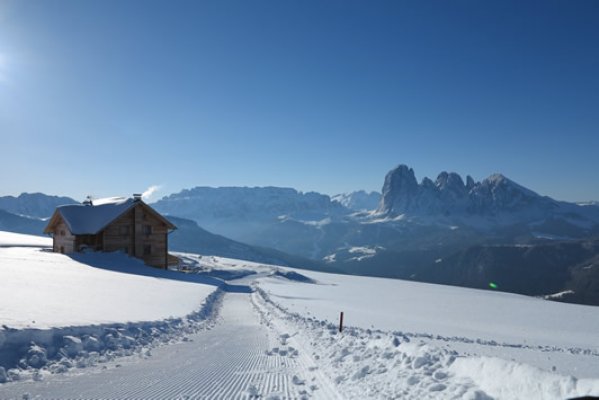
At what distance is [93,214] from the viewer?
44656 mm

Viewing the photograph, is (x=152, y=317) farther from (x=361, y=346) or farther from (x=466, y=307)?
(x=466, y=307)

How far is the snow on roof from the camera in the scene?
140ft

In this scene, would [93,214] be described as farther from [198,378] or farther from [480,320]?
[198,378]

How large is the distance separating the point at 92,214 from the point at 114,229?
3.52 metres

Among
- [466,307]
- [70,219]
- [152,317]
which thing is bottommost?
[466,307]

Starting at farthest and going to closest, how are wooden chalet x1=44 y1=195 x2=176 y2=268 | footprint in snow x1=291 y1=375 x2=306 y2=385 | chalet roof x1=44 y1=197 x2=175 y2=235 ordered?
wooden chalet x1=44 y1=195 x2=176 y2=268 < chalet roof x1=44 y1=197 x2=175 y2=235 < footprint in snow x1=291 y1=375 x2=306 y2=385

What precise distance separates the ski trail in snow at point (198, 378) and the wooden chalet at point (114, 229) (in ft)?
114

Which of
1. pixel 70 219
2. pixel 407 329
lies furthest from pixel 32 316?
pixel 70 219

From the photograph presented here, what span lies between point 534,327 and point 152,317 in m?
21.8

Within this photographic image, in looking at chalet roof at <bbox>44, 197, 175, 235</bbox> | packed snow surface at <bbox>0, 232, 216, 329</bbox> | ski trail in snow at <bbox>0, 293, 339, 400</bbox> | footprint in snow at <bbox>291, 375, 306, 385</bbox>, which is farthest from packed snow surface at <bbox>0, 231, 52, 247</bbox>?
footprint in snow at <bbox>291, 375, 306, 385</bbox>

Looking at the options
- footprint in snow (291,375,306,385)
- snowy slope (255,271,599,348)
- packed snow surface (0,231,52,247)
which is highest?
packed snow surface (0,231,52,247)

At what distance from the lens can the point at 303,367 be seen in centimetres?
1061

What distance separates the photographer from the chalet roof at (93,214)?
42.6 m

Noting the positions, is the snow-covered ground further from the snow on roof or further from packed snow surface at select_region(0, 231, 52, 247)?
packed snow surface at select_region(0, 231, 52, 247)
